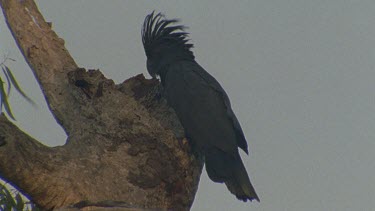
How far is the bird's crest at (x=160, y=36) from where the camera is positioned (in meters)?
6.23

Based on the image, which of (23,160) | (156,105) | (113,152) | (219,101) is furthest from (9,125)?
(219,101)

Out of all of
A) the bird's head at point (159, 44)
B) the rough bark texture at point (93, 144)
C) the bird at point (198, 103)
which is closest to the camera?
the rough bark texture at point (93, 144)

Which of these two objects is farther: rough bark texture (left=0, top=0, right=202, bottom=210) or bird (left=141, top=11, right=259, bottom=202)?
bird (left=141, top=11, right=259, bottom=202)

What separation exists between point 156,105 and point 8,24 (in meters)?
1.53

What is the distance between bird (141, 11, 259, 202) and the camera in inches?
197

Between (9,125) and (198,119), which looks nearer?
(9,125)

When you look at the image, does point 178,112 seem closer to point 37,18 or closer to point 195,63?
point 195,63

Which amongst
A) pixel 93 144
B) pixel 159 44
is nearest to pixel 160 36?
pixel 159 44

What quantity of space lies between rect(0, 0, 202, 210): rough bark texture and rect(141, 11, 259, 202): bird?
19 cm

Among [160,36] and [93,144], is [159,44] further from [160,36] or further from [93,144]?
[93,144]

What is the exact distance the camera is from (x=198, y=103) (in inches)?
217

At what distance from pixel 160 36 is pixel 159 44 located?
83mm

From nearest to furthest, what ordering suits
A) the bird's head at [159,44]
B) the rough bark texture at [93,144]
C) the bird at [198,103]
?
the rough bark texture at [93,144] < the bird at [198,103] < the bird's head at [159,44]

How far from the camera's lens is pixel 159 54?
627 centimetres
